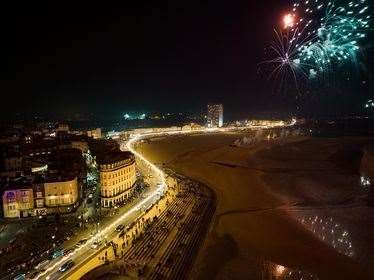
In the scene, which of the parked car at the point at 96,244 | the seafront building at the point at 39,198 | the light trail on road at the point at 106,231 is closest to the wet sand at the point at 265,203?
the light trail on road at the point at 106,231

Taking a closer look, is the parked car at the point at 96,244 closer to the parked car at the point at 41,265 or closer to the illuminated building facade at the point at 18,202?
the parked car at the point at 41,265

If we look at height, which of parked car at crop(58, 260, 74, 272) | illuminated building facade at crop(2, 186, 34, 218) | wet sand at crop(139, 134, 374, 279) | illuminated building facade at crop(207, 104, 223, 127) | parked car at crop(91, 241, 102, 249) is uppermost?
illuminated building facade at crop(207, 104, 223, 127)

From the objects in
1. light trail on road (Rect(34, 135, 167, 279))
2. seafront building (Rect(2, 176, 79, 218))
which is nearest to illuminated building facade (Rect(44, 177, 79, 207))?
seafront building (Rect(2, 176, 79, 218))

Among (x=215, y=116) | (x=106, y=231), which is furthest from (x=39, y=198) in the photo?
(x=215, y=116)

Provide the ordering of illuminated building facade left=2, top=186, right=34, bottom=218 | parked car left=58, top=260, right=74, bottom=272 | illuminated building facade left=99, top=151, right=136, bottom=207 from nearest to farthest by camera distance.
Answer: parked car left=58, top=260, right=74, bottom=272 → illuminated building facade left=2, top=186, right=34, bottom=218 → illuminated building facade left=99, top=151, right=136, bottom=207

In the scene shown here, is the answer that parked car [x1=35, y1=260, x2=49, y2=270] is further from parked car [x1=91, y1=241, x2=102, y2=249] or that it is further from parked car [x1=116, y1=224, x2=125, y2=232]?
parked car [x1=116, y1=224, x2=125, y2=232]

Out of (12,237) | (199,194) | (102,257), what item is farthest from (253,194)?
(12,237)

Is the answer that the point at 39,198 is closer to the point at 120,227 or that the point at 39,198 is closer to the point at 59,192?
the point at 59,192
